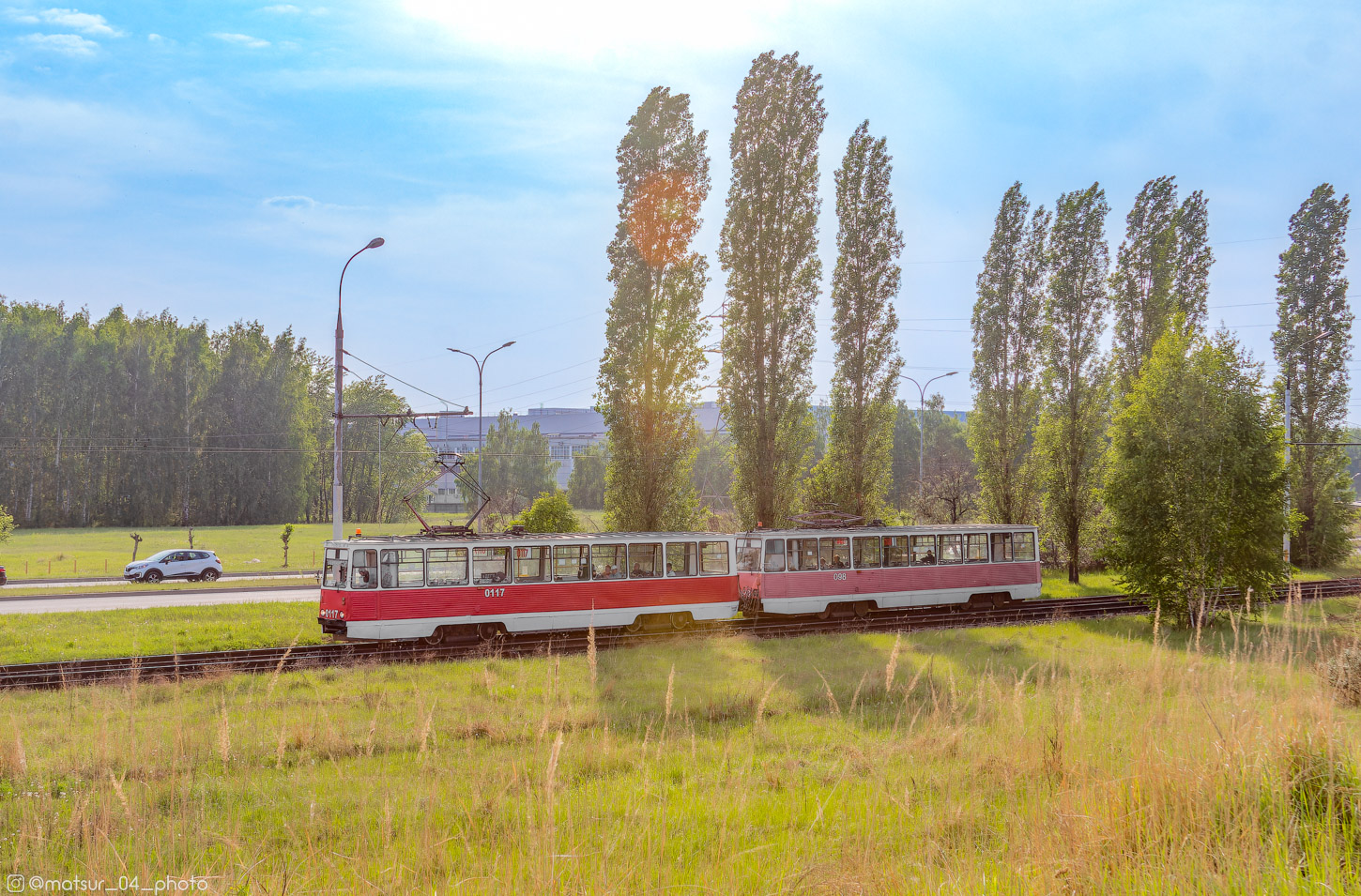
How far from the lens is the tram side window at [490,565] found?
1962cm

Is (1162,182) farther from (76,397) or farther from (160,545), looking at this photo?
(76,397)

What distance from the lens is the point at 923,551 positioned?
25469 mm

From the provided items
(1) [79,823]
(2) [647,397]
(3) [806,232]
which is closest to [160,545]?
(2) [647,397]

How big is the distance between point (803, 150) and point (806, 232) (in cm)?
314

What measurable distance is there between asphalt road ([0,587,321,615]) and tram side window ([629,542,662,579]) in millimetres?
10501

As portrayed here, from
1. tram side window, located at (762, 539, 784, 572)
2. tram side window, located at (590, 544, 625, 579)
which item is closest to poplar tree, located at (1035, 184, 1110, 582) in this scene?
tram side window, located at (762, 539, 784, 572)

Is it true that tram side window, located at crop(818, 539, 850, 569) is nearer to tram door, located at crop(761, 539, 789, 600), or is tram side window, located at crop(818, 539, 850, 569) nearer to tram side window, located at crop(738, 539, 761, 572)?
tram door, located at crop(761, 539, 789, 600)

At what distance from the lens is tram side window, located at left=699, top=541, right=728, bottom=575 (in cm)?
2238

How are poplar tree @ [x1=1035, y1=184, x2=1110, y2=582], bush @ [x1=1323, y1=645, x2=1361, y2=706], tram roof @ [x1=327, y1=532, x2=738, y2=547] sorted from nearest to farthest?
bush @ [x1=1323, y1=645, x2=1361, y2=706] < tram roof @ [x1=327, y1=532, x2=738, y2=547] < poplar tree @ [x1=1035, y1=184, x2=1110, y2=582]

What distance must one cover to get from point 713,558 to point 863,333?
13792 millimetres

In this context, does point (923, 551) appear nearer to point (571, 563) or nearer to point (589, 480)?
point (571, 563)

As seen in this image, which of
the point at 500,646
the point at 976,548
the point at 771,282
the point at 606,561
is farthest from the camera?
the point at 771,282

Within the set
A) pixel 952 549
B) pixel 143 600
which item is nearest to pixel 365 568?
pixel 143 600

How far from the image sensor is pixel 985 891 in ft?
14.4
